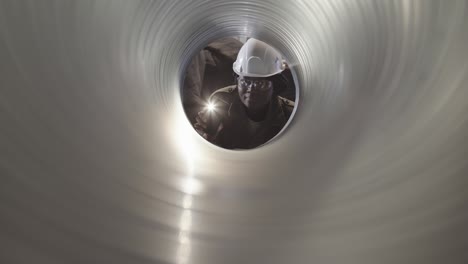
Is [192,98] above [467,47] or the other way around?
above

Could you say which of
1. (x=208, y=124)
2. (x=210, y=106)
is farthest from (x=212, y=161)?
(x=210, y=106)

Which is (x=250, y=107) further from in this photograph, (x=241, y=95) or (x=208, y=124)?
(x=208, y=124)

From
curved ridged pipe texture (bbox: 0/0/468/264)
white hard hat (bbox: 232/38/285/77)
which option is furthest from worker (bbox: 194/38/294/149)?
curved ridged pipe texture (bbox: 0/0/468/264)

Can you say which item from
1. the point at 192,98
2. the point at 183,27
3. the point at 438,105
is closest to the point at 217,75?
the point at 192,98

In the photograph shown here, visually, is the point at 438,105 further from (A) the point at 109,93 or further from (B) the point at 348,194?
(A) the point at 109,93

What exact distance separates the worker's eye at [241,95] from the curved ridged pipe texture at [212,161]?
3.22 ft

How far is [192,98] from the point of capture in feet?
6.08

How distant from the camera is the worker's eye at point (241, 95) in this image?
1.78 meters

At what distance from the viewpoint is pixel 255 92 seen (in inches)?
73.7

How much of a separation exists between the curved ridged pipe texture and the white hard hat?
100cm

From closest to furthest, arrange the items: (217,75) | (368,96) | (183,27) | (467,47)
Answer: (467,47) < (368,96) < (183,27) < (217,75)

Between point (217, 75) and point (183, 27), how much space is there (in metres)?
1.08

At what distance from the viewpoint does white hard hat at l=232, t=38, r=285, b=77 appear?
5.83 ft

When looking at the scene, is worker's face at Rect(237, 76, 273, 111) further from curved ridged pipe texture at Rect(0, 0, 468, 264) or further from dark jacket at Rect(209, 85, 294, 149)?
curved ridged pipe texture at Rect(0, 0, 468, 264)
